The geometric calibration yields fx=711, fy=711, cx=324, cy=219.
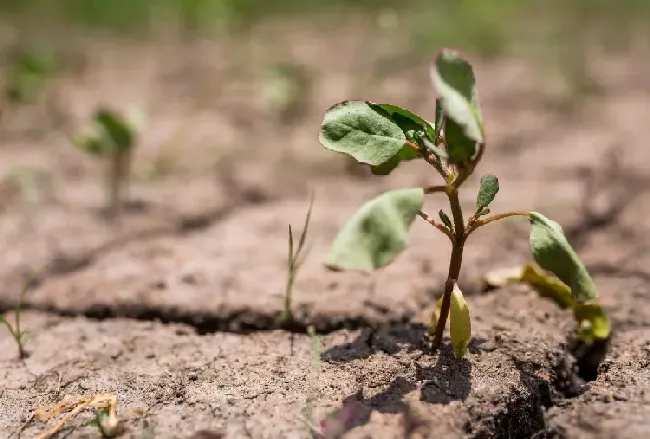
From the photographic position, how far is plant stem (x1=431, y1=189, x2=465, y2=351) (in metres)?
1.09

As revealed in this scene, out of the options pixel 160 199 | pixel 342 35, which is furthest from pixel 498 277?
pixel 342 35

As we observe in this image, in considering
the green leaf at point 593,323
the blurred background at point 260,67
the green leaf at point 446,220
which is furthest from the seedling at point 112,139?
the green leaf at point 593,323

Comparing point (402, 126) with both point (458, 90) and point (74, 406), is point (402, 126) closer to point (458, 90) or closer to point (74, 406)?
point (458, 90)

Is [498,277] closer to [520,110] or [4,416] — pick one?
[4,416]

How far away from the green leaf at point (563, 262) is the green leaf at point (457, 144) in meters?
0.16

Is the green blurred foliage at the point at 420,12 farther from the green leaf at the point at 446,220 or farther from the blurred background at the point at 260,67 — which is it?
the green leaf at the point at 446,220

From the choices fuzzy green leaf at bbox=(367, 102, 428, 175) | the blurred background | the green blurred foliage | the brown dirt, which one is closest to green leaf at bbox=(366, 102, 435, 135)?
fuzzy green leaf at bbox=(367, 102, 428, 175)

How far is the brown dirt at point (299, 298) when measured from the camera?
1.10 meters

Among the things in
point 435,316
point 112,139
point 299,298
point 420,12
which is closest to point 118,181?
point 112,139

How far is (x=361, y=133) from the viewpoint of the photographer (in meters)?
1.07

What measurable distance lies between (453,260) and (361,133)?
25 centimetres

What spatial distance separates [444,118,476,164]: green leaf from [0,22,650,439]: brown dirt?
1.20 feet

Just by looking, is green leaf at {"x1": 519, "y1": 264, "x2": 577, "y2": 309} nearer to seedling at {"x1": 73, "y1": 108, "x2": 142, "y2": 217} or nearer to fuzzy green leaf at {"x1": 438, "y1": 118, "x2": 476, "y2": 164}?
fuzzy green leaf at {"x1": 438, "y1": 118, "x2": 476, "y2": 164}

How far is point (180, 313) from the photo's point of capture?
1500 millimetres
